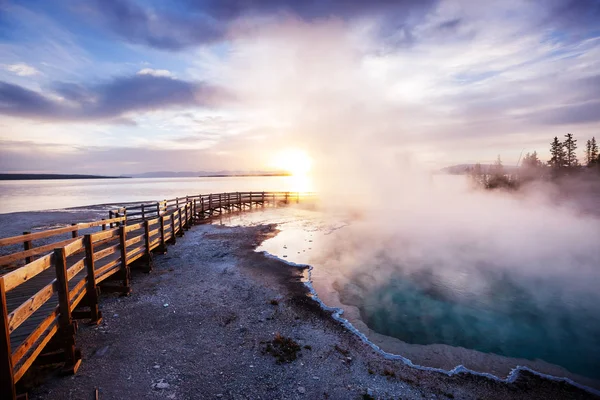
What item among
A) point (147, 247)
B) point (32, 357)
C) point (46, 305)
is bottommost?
point (32, 357)

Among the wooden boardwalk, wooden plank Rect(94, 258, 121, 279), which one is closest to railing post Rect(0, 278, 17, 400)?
the wooden boardwalk

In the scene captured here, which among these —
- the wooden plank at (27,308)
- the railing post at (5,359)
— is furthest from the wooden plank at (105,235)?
the railing post at (5,359)

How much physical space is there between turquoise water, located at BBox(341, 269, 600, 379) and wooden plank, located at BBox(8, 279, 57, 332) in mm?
8464

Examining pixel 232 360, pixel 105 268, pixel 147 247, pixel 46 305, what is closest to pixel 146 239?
pixel 147 247

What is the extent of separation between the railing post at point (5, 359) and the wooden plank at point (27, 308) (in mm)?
165

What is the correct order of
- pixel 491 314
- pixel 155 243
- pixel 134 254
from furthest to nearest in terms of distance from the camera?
pixel 155 243 → pixel 134 254 → pixel 491 314

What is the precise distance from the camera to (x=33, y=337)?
15.7 feet

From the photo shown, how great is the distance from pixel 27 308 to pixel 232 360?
4.06 metres

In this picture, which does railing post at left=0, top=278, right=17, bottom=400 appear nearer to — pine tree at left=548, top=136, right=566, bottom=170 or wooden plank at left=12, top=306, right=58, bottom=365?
wooden plank at left=12, top=306, right=58, bottom=365

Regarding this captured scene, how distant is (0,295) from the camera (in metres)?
3.70

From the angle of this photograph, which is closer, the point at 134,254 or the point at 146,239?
the point at 134,254

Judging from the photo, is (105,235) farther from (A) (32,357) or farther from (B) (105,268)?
(A) (32,357)

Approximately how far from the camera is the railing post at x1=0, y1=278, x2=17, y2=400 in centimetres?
372

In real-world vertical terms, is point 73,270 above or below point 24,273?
below
